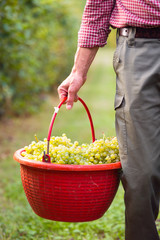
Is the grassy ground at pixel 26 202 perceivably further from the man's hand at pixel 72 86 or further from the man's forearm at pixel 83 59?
the man's forearm at pixel 83 59

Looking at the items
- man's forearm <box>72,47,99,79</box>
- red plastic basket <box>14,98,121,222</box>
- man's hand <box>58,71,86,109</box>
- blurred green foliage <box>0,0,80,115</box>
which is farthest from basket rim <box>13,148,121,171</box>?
blurred green foliage <box>0,0,80,115</box>

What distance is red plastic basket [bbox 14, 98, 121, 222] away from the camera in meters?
2.09

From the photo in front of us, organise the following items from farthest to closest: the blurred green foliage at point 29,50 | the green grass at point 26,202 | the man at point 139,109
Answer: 1. the blurred green foliage at point 29,50
2. the green grass at point 26,202
3. the man at point 139,109

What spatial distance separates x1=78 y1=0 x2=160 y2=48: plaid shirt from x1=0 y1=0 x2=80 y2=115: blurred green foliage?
2.64 metres

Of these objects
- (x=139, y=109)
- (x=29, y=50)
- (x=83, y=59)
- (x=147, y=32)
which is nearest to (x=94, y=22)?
(x=83, y=59)

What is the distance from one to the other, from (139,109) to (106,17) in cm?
55

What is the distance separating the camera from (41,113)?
865cm

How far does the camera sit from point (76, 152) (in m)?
2.17

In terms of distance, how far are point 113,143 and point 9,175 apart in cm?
253

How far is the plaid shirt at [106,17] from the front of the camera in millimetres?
2031

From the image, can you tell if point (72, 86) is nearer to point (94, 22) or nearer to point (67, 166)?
point (94, 22)

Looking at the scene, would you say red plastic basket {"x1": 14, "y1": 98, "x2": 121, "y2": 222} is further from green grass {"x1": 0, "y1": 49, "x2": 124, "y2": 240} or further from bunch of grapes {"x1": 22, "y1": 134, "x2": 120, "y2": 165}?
green grass {"x1": 0, "y1": 49, "x2": 124, "y2": 240}

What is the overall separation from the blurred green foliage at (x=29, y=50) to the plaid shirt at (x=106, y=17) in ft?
8.68

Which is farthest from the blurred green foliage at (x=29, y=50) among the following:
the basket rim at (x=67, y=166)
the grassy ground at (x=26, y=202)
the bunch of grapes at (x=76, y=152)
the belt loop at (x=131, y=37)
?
the basket rim at (x=67, y=166)
